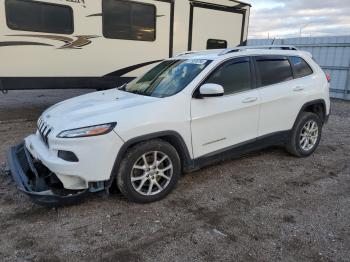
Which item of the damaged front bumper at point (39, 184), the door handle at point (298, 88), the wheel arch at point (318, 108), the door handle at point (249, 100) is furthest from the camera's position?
the wheel arch at point (318, 108)

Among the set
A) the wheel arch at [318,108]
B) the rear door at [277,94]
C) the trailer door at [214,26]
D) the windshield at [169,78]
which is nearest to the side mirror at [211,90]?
the windshield at [169,78]

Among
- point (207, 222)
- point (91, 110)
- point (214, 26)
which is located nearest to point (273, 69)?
point (207, 222)

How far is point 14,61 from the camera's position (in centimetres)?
688

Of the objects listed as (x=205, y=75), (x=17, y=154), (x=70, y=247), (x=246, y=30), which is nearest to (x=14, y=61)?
(x=17, y=154)

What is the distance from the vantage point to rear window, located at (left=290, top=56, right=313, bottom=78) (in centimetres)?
535

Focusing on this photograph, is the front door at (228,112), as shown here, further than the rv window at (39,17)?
No

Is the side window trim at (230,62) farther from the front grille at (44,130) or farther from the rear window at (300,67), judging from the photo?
the front grille at (44,130)

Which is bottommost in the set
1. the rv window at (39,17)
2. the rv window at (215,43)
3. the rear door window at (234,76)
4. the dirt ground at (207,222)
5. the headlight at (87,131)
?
the dirt ground at (207,222)

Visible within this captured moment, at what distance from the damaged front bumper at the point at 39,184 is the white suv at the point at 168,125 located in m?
0.01

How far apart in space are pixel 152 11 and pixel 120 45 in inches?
46.9

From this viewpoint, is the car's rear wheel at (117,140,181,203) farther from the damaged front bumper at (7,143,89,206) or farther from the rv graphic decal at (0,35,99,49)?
the rv graphic decal at (0,35,99,49)

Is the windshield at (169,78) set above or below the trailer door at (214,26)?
below

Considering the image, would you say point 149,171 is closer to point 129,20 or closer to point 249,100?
point 249,100

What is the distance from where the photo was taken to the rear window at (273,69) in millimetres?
4902
